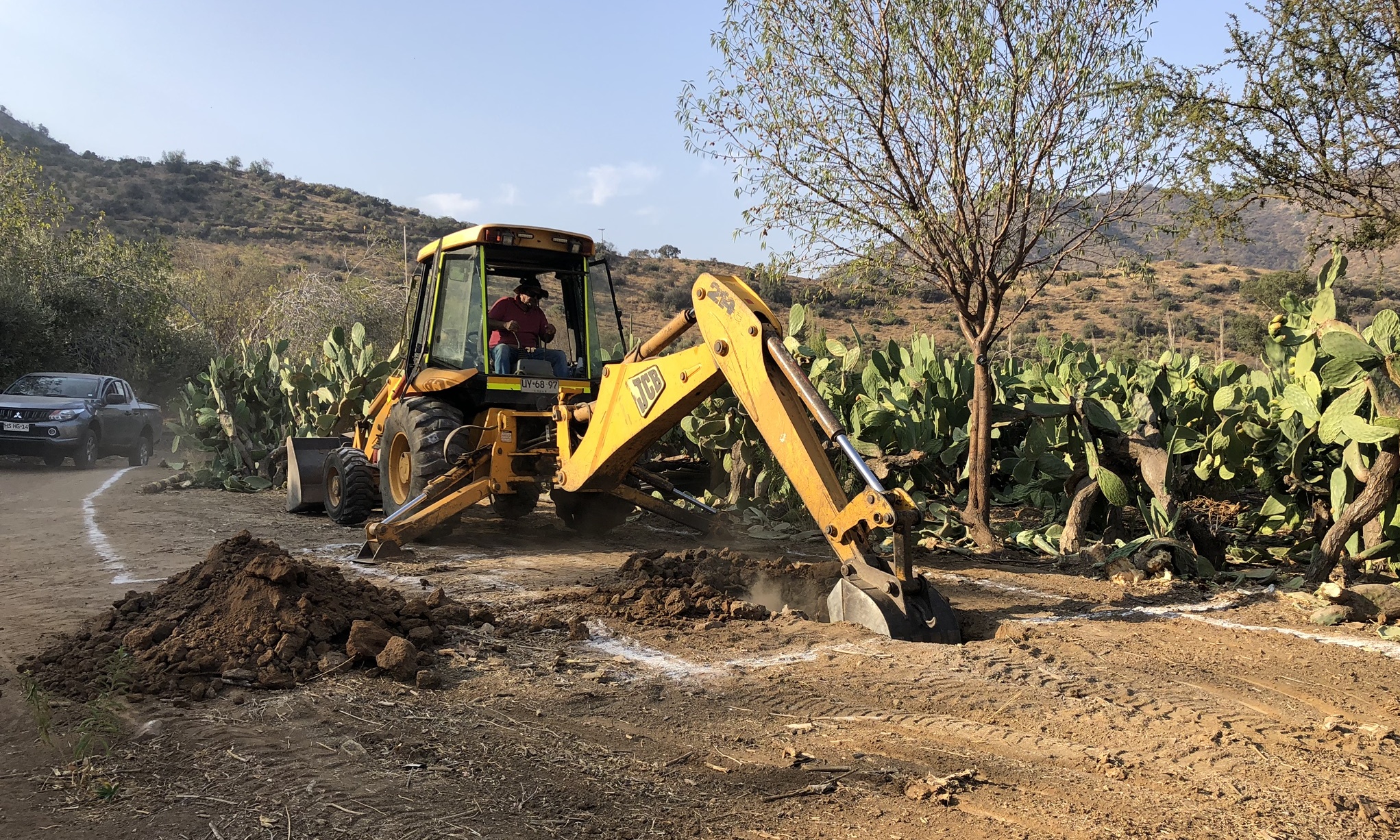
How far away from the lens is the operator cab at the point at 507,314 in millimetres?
8508

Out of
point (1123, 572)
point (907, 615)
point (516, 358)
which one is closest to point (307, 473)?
point (516, 358)

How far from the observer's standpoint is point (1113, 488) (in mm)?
7145

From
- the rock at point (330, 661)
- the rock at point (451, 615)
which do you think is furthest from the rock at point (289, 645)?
the rock at point (451, 615)

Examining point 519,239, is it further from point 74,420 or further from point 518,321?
point 74,420

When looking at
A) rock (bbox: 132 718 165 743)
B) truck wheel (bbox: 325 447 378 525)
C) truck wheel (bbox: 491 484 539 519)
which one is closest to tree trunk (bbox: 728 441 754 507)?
truck wheel (bbox: 491 484 539 519)

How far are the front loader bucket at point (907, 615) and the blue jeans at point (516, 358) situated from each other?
4294 mm

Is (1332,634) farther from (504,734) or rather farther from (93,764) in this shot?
(93,764)

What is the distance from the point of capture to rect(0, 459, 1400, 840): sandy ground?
3092 mm

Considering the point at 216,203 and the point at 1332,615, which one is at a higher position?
the point at 216,203

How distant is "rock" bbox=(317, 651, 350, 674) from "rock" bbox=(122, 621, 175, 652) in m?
0.80

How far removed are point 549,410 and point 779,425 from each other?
3589 millimetres

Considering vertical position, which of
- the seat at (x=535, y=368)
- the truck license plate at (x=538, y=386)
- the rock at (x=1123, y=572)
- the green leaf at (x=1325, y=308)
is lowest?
the rock at (x=1123, y=572)

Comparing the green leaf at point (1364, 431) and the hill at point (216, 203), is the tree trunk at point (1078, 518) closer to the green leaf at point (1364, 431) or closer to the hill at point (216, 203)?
the green leaf at point (1364, 431)

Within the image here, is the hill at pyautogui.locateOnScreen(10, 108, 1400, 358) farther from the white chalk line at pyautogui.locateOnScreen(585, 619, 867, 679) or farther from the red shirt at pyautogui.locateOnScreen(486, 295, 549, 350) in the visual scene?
the white chalk line at pyautogui.locateOnScreen(585, 619, 867, 679)
